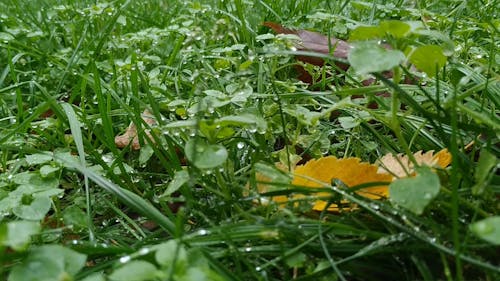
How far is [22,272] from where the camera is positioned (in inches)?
24.7

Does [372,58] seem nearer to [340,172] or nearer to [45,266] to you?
Answer: [340,172]

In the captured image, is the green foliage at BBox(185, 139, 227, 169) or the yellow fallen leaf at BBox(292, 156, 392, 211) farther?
the yellow fallen leaf at BBox(292, 156, 392, 211)

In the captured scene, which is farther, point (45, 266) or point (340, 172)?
point (340, 172)

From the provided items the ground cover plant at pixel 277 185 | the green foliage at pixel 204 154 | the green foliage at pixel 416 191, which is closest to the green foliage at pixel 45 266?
the ground cover plant at pixel 277 185

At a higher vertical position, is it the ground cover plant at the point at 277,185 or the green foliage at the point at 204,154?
the green foliage at the point at 204,154

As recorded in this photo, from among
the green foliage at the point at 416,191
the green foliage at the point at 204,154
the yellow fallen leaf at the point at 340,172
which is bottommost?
the yellow fallen leaf at the point at 340,172

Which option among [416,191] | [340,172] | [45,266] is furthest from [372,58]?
[45,266]

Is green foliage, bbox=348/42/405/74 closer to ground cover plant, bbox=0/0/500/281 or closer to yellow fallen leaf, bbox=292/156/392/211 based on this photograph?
ground cover plant, bbox=0/0/500/281

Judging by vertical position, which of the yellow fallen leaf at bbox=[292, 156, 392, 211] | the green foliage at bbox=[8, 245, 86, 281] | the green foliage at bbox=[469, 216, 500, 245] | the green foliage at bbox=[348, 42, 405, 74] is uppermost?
the green foliage at bbox=[348, 42, 405, 74]

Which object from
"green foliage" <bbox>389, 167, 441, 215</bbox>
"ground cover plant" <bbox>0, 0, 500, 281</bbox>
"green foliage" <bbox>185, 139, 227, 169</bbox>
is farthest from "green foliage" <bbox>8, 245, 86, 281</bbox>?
"green foliage" <bbox>389, 167, 441, 215</bbox>

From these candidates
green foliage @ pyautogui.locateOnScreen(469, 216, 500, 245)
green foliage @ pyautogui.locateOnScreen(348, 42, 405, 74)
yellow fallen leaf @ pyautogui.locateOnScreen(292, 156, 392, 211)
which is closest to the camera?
green foliage @ pyautogui.locateOnScreen(469, 216, 500, 245)

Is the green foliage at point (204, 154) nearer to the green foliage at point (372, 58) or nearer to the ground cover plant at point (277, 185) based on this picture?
the ground cover plant at point (277, 185)

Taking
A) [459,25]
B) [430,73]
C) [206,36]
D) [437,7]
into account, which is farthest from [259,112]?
[437,7]

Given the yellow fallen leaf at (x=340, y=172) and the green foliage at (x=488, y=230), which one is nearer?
the green foliage at (x=488, y=230)
